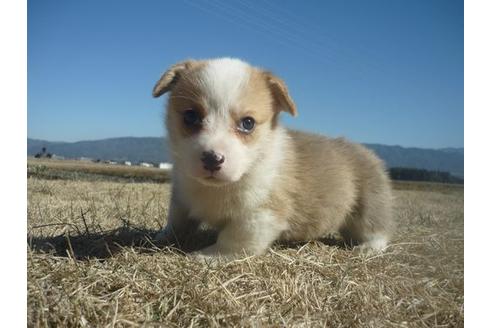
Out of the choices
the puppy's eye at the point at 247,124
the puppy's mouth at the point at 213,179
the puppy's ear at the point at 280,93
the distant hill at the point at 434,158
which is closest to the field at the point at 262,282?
the distant hill at the point at 434,158

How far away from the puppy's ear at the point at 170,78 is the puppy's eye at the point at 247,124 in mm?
348

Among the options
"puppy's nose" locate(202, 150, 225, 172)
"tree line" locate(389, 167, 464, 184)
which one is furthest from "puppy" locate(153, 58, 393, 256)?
"tree line" locate(389, 167, 464, 184)

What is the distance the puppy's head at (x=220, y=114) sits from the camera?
1.71m

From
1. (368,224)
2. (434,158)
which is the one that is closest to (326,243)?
(368,224)

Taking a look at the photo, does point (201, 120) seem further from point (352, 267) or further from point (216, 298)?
point (352, 267)

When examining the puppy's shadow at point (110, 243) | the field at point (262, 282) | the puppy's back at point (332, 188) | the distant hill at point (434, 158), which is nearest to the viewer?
the field at point (262, 282)

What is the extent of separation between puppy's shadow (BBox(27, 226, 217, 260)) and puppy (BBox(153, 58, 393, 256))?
0.10m

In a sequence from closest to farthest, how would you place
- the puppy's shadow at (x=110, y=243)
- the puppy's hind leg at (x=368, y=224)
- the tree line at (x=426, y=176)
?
the tree line at (x=426, y=176), the puppy's shadow at (x=110, y=243), the puppy's hind leg at (x=368, y=224)

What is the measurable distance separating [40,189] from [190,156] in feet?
5.97

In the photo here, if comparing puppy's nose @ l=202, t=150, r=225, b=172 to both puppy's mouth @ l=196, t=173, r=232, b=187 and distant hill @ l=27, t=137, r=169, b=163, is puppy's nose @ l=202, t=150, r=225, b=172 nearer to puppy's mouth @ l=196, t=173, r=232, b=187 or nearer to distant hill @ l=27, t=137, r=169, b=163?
puppy's mouth @ l=196, t=173, r=232, b=187

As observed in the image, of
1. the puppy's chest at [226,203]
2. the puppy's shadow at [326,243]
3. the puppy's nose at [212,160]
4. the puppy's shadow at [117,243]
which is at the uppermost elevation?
the puppy's nose at [212,160]

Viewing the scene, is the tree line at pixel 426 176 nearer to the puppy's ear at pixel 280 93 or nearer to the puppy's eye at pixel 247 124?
the puppy's ear at pixel 280 93

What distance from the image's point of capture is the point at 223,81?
179 centimetres

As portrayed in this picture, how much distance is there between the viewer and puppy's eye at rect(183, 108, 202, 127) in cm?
178
